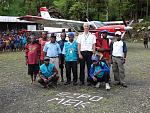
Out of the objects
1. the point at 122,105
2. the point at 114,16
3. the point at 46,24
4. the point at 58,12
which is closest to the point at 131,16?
the point at 114,16

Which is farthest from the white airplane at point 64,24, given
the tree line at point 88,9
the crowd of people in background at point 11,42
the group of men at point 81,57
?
the tree line at point 88,9

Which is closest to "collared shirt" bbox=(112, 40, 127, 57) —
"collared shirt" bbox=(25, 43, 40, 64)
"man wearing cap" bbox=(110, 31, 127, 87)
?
"man wearing cap" bbox=(110, 31, 127, 87)

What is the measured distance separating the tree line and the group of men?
45503mm

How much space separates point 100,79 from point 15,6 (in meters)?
55.0

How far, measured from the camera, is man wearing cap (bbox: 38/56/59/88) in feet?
35.3

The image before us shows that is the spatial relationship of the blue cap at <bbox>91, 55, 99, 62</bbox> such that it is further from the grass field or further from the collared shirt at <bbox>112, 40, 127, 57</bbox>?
the grass field

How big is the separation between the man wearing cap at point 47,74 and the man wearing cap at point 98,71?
3.71 feet

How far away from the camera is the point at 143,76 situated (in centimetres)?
1351

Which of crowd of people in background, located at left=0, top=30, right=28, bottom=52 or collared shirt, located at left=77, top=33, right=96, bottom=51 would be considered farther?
crowd of people in background, located at left=0, top=30, right=28, bottom=52

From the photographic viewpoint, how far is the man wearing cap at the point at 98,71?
34.9 ft

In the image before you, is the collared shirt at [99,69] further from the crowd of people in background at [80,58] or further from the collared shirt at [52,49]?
the collared shirt at [52,49]

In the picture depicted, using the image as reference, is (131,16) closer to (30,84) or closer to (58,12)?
(58,12)

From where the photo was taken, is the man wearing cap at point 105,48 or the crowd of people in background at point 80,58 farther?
the man wearing cap at point 105,48

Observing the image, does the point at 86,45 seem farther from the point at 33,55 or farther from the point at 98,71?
the point at 33,55
